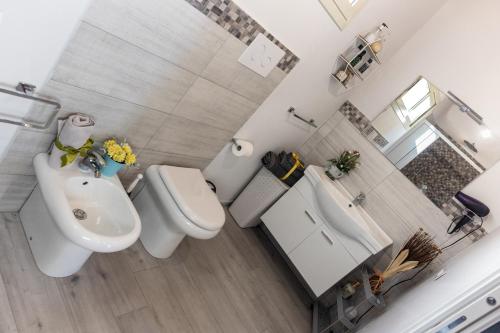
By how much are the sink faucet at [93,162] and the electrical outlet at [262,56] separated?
87 cm

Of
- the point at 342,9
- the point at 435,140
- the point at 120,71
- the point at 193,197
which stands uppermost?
the point at 342,9

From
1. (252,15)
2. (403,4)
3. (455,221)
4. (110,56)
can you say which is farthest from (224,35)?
(455,221)

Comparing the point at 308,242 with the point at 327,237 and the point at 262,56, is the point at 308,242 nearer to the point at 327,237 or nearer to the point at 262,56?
the point at 327,237

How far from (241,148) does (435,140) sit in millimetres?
1321

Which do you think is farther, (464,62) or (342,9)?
(464,62)

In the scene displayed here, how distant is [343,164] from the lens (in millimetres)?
2553

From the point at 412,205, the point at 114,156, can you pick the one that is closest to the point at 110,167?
the point at 114,156

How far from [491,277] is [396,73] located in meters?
1.71

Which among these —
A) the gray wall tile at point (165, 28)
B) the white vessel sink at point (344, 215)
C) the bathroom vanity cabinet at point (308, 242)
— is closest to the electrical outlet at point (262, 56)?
the gray wall tile at point (165, 28)

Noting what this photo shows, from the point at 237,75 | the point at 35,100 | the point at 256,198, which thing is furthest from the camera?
the point at 256,198

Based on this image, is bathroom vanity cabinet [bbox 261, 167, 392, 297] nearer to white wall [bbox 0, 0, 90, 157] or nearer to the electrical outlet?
the electrical outlet

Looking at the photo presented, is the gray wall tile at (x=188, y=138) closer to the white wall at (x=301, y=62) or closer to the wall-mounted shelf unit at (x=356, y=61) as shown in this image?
the white wall at (x=301, y=62)

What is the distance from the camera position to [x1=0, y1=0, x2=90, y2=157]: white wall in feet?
3.48

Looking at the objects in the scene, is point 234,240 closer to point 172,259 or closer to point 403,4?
point 172,259
